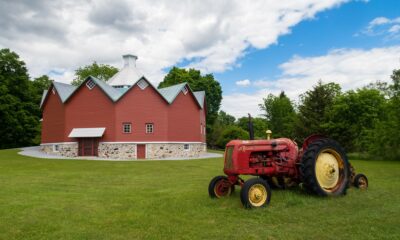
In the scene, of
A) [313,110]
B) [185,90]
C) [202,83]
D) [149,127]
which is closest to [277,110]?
[202,83]

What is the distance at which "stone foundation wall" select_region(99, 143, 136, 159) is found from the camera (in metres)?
31.3

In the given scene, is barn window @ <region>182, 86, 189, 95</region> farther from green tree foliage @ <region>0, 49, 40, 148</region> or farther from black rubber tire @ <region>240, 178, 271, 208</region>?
black rubber tire @ <region>240, 178, 271, 208</region>

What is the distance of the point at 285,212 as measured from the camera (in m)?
6.80

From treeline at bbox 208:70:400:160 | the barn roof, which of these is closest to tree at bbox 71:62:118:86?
the barn roof

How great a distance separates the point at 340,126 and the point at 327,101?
431 centimetres

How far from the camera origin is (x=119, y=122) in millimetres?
31625

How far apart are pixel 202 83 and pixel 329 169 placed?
4977cm

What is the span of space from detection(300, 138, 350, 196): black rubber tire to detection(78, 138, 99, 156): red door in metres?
26.9

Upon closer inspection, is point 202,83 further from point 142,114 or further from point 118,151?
point 118,151

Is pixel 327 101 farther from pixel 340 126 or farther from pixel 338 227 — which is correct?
pixel 338 227

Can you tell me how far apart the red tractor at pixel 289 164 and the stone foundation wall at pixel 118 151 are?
23901mm

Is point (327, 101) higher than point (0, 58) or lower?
lower

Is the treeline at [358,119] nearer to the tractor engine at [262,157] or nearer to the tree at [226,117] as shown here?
the tractor engine at [262,157]

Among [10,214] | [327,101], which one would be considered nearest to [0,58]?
[327,101]
